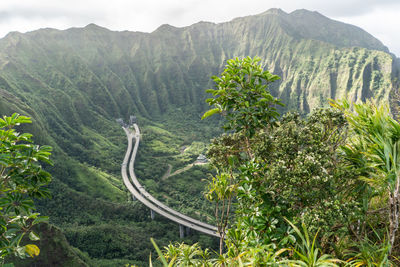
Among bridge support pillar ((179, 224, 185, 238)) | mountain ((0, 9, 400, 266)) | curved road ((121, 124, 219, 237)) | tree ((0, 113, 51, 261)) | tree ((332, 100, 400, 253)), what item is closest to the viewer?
tree ((332, 100, 400, 253))

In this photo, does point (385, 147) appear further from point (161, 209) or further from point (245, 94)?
point (161, 209)

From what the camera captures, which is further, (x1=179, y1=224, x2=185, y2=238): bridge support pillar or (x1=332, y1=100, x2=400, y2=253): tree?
(x1=179, y1=224, x2=185, y2=238): bridge support pillar

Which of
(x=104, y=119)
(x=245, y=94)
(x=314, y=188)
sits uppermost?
(x=245, y=94)

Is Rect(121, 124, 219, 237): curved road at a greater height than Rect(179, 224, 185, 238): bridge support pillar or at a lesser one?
greater

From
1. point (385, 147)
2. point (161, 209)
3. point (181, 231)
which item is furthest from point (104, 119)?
point (385, 147)

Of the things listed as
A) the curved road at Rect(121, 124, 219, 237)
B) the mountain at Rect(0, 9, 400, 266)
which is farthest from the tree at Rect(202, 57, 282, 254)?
the curved road at Rect(121, 124, 219, 237)

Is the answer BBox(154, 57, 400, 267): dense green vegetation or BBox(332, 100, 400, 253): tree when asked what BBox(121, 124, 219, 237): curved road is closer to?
BBox(154, 57, 400, 267): dense green vegetation

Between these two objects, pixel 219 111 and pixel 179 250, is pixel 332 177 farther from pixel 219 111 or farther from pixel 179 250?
pixel 179 250

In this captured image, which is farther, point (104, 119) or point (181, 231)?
point (104, 119)

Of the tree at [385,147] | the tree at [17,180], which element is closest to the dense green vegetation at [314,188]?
the tree at [385,147]
